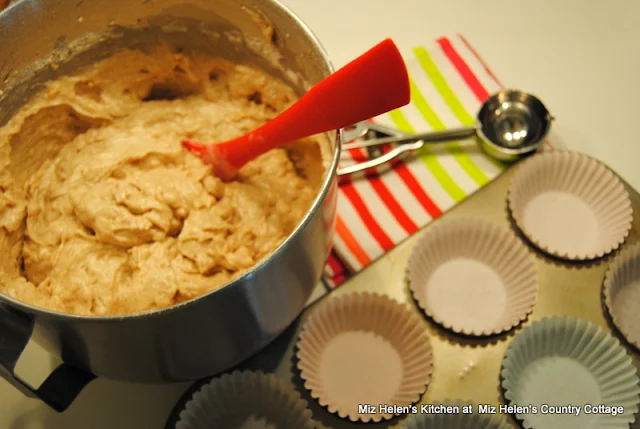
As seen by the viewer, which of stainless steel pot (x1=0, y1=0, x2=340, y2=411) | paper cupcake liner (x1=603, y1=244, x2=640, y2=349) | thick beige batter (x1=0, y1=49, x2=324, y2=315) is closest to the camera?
stainless steel pot (x1=0, y1=0, x2=340, y2=411)

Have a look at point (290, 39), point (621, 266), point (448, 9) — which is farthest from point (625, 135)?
point (290, 39)

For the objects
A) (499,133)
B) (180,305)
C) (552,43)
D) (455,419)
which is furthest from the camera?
(552,43)

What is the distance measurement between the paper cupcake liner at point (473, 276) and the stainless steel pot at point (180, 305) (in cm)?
24

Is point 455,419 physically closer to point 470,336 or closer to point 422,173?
point 470,336

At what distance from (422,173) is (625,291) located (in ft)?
1.13

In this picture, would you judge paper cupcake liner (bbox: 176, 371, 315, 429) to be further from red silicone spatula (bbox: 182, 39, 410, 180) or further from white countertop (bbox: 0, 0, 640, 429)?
white countertop (bbox: 0, 0, 640, 429)

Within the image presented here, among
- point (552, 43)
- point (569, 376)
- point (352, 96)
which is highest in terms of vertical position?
point (352, 96)

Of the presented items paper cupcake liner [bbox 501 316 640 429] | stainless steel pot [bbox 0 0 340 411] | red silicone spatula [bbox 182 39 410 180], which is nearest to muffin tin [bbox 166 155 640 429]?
paper cupcake liner [bbox 501 316 640 429]

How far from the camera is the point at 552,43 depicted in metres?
1.08

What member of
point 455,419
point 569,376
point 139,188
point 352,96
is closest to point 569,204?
point 569,376

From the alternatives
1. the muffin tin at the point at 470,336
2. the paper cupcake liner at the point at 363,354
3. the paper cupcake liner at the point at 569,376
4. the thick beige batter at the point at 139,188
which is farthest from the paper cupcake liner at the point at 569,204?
the thick beige batter at the point at 139,188

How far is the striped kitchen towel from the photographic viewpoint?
85cm

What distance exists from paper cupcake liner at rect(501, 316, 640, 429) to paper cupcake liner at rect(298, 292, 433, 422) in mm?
122

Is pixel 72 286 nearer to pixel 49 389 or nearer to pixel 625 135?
pixel 49 389
